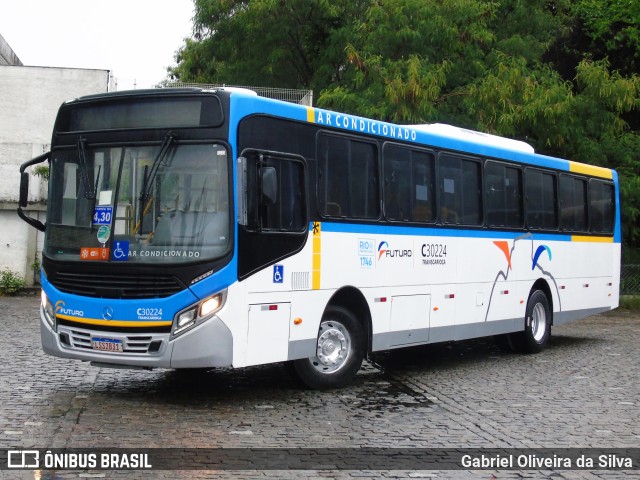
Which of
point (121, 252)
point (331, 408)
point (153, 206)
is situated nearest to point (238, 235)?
point (153, 206)

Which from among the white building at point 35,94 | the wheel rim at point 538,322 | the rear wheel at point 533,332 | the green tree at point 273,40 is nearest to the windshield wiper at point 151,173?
the rear wheel at point 533,332

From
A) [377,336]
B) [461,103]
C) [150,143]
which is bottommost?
[377,336]

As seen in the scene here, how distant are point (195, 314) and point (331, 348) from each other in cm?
225

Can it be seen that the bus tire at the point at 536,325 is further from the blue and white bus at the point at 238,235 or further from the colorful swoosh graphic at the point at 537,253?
the blue and white bus at the point at 238,235

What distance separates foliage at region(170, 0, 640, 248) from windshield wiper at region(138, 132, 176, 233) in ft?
44.8

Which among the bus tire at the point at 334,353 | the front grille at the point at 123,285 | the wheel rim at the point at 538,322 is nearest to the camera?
the front grille at the point at 123,285

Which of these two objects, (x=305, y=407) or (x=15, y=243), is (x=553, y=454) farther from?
(x=15, y=243)

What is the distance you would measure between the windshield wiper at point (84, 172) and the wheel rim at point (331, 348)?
2.99m

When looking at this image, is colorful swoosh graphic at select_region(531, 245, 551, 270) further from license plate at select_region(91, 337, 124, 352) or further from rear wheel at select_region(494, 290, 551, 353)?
license plate at select_region(91, 337, 124, 352)

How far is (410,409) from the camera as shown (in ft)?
33.3

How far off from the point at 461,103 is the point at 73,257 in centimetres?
1647

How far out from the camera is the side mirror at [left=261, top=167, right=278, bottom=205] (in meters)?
9.96

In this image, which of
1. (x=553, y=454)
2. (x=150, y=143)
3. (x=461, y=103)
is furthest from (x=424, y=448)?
(x=461, y=103)

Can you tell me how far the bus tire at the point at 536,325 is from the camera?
Result: 15.7 meters
